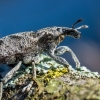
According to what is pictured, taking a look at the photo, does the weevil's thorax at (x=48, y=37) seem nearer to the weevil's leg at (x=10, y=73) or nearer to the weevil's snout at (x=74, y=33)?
the weevil's snout at (x=74, y=33)

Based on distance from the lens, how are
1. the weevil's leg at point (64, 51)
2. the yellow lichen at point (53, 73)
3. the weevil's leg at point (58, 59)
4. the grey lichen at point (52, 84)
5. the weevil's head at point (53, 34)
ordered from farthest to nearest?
the weevil's leg at point (64, 51)
the weevil's head at point (53, 34)
the weevil's leg at point (58, 59)
the yellow lichen at point (53, 73)
the grey lichen at point (52, 84)

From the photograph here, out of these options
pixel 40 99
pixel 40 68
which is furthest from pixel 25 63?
pixel 40 99

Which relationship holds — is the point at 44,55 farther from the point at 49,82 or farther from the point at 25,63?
the point at 49,82

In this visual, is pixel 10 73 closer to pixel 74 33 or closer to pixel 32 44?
pixel 32 44

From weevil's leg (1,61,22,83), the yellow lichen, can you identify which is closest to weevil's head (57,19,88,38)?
the yellow lichen

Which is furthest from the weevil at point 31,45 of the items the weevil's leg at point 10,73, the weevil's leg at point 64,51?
the weevil's leg at point 64,51

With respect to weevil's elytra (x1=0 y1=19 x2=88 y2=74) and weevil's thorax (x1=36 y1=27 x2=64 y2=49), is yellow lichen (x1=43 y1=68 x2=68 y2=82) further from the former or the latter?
weevil's thorax (x1=36 y1=27 x2=64 y2=49)

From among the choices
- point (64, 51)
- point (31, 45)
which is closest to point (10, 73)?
point (31, 45)

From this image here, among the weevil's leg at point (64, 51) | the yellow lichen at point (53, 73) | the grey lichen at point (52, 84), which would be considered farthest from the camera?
the weevil's leg at point (64, 51)
